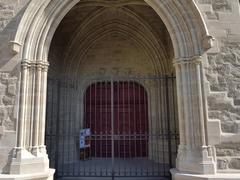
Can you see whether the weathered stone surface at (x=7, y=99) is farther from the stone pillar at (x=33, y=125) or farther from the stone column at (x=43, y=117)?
the stone column at (x=43, y=117)

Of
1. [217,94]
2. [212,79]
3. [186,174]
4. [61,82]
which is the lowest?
[186,174]

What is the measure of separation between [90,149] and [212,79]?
4252 millimetres

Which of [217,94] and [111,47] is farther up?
[111,47]

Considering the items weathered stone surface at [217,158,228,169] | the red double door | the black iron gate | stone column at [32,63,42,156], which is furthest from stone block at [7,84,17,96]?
weathered stone surface at [217,158,228,169]

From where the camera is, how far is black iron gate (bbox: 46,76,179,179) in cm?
588

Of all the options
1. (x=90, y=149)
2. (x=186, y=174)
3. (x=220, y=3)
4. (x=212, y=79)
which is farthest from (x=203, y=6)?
(x=90, y=149)

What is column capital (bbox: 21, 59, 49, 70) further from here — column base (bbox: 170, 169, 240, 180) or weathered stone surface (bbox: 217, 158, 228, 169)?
weathered stone surface (bbox: 217, 158, 228, 169)

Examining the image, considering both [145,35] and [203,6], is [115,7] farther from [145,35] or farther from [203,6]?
[203,6]

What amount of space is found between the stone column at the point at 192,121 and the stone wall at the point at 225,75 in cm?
19

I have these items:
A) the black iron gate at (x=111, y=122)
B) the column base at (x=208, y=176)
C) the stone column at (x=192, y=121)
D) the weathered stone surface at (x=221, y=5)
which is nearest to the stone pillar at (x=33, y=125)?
the black iron gate at (x=111, y=122)

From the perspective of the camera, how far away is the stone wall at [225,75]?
3828mm

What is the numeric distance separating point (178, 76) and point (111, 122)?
8.87 ft

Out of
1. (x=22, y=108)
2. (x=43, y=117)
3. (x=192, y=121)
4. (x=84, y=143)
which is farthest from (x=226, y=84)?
(x=84, y=143)

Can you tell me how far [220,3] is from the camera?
4301 millimetres
